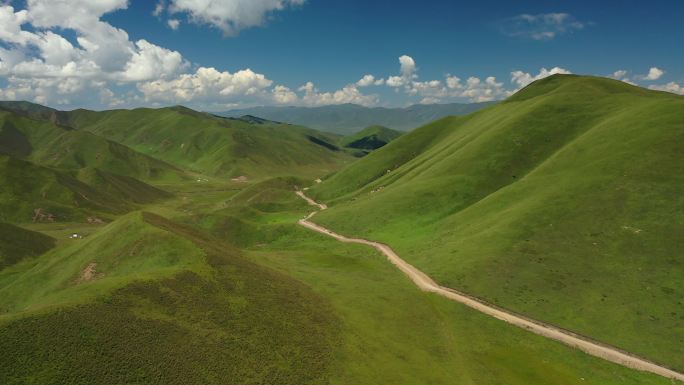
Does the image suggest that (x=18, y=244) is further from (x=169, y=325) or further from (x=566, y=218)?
(x=566, y=218)

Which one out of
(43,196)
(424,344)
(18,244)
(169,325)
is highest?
(169,325)

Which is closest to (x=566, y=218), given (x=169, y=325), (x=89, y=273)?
(x=169, y=325)

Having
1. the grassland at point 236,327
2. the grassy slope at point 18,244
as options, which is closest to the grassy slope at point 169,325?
the grassland at point 236,327

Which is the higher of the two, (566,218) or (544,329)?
(566,218)

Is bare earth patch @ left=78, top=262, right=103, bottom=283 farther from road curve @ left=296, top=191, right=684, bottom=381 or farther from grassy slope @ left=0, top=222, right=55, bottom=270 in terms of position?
road curve @ left=296, top=191, right=684, bottom=381

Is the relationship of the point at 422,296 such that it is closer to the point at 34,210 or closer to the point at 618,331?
the point at 618,331

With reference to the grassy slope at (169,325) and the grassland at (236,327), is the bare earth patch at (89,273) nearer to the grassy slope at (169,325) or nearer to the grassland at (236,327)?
the grassland at (236,327)
